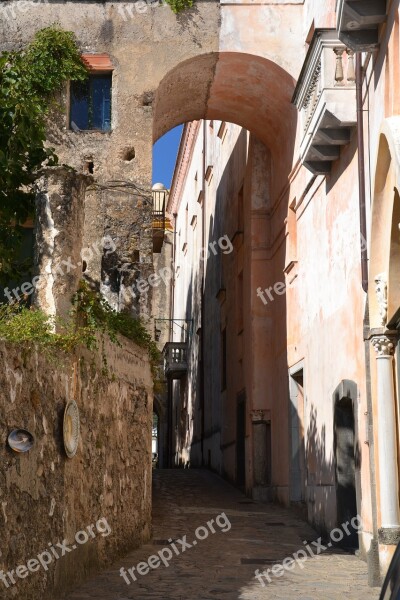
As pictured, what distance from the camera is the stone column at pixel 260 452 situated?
17.6 m

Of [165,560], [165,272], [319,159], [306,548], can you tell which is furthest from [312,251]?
[165,272]

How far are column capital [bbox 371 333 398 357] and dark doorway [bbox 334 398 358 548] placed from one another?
2.64 m

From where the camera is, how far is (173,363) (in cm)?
2984

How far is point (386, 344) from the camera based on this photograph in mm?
9359

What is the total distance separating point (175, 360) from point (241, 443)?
1075 cm

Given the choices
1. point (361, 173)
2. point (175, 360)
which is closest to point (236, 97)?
point (361, 173)

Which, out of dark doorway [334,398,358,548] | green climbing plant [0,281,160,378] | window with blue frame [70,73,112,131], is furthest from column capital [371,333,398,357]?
window with blue frame [70,73,112,131]

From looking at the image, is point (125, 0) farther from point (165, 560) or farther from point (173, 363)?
point (173, 363)

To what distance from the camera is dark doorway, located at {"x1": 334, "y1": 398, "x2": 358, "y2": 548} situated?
12.0 meters

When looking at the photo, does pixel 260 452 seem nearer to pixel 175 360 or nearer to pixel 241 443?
pixel 241 443

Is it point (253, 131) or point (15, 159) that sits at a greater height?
point (253, 131)

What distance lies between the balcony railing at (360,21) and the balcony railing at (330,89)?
6.45 feet

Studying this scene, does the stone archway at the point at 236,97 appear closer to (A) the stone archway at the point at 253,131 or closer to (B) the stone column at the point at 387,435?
(A) the stone archway at the point at 253,131

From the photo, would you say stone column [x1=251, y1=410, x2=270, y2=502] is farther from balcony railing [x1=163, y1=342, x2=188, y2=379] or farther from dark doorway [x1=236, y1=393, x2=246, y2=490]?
balcony railing [x1=163, y1=342, x2=188, y2=379]
